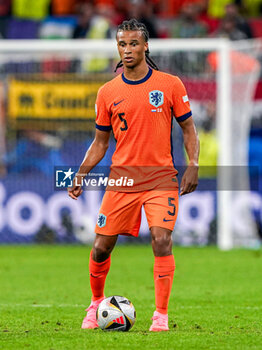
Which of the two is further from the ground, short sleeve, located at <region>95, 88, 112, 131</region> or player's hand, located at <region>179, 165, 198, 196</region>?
short sleeve, located at <region>95, 88, 112, 131</region>

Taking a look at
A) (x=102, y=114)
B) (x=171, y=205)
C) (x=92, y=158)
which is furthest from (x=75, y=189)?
(x=171, y=205)

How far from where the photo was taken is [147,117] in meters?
6.48

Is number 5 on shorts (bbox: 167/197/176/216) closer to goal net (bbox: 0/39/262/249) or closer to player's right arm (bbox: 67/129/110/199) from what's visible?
player's right arm (bbox: 67/129/110/199)

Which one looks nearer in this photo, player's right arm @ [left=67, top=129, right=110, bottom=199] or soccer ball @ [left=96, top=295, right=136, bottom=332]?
soccer ball @ [left=96, top=295, right=136, bottom=332]

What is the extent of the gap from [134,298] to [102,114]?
2.67 meters

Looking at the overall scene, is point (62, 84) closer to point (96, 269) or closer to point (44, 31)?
point (44, 31)

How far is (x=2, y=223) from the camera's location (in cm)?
1422

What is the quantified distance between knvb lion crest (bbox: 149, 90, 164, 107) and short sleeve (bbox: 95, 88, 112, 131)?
0.38 m

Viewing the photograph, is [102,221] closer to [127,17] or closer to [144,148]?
[144,148]

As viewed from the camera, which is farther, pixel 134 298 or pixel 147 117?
pixel 134 298

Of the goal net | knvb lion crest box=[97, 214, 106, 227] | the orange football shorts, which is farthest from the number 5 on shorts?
the goal net

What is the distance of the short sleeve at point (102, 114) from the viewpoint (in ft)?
21.8

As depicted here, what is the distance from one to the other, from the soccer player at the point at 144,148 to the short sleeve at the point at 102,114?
0.04ft

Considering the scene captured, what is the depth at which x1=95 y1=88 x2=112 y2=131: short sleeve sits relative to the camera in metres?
6.64
